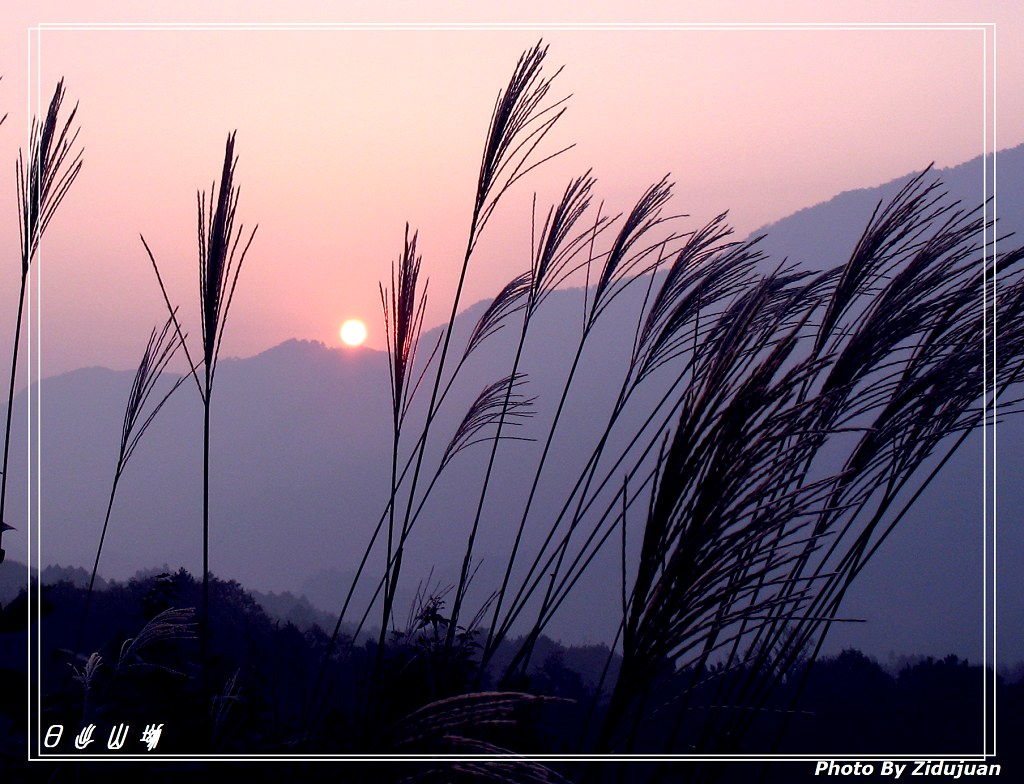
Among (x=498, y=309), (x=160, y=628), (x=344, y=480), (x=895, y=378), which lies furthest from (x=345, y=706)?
(x=344, y=480)

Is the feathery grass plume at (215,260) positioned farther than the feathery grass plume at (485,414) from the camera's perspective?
No

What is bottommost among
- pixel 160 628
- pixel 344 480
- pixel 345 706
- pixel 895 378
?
pixel 345 706

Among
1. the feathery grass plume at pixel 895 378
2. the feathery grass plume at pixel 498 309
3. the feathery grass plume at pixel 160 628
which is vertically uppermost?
the feathery grass plume at pixel 498 309

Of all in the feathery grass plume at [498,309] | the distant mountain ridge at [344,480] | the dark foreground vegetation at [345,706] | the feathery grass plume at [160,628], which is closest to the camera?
the dark foreground vegetation at [345,706]

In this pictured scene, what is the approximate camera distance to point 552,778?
2.87 feet

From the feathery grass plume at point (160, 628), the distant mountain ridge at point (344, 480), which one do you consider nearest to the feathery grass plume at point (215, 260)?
the feathery grass plume at point (160, 628)

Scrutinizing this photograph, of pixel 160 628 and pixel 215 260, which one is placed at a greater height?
pixel 215 260

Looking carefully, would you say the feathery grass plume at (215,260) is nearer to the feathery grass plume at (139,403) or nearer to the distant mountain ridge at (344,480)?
the feathery grass plume at (139,403)

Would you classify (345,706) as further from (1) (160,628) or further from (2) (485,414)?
(2) (485,414)

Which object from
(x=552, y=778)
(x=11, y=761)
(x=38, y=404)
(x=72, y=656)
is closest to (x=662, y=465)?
(x=552, y=778)

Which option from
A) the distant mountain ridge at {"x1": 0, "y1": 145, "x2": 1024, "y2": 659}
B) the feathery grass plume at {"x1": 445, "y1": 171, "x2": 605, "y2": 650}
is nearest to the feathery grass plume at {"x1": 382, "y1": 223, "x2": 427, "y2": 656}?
the feathery grass plume at {"x1": 445, "y1": 171, "x2": 605, "y2": 650}

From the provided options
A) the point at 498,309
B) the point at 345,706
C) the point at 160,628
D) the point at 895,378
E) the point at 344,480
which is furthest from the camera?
the point at 344,480

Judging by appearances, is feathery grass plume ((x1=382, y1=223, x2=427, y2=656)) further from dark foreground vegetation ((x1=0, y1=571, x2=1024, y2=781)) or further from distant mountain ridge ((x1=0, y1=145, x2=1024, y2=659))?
distant mountain ridge ((x1=0, y1=145, x2=1024, y2=659))

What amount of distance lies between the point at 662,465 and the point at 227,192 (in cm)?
101
